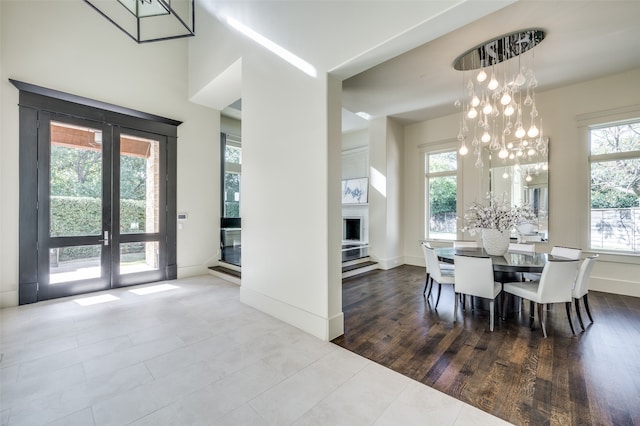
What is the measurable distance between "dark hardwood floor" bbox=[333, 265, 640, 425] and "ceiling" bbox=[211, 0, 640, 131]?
2759 millimetres

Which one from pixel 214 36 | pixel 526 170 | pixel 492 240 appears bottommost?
pixel 492 240

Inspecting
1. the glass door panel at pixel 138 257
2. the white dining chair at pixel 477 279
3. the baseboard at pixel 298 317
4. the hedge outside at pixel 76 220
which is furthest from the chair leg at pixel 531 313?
the hedge outside at pixel 76 220

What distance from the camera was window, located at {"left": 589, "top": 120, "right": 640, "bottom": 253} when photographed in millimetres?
4145

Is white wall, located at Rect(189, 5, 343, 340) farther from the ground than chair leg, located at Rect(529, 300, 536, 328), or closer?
farther from the ground

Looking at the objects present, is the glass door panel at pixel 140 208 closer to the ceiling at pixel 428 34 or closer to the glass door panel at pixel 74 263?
the glass door panel at pixel 74 263

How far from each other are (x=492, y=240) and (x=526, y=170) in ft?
8.30

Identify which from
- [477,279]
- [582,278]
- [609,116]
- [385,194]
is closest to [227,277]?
[385,194]

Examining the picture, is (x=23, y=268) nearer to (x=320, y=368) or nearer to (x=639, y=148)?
(x=320, y=368)

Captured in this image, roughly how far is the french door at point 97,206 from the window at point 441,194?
19.3 ft

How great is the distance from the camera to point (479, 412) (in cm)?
170

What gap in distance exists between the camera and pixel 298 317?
9.76 feet

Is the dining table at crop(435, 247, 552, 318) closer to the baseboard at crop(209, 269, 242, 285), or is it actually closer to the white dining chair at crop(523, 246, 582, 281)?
the white dining chair at crop(523, 246, 582, 281)

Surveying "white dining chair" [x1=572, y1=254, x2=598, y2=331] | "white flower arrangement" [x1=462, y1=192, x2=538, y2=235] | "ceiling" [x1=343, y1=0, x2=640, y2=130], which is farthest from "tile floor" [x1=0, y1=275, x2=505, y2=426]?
"ceiling" [x1=343, y1=0, x2=640, y2=130]

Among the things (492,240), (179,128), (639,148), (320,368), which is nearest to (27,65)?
(179,128)
